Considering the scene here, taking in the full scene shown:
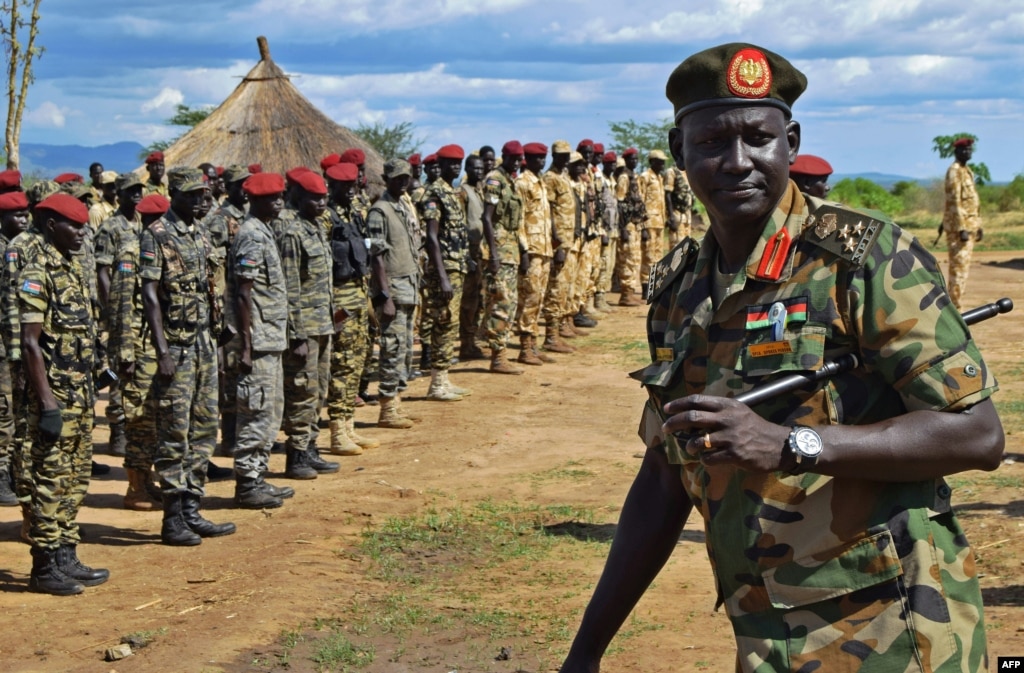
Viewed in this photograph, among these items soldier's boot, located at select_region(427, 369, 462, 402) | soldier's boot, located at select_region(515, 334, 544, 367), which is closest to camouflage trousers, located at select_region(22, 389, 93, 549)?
soldier's boot, located at select_region(427, 369, 462, 402)

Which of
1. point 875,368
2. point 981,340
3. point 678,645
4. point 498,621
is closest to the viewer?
point 875,368

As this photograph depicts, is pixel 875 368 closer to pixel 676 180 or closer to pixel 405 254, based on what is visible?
pixel 405 254

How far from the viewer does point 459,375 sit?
Answer: 12547 mm

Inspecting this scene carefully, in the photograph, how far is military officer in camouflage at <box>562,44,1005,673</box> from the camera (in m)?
1.90

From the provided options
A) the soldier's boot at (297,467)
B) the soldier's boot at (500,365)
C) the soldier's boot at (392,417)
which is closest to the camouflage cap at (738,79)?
the soldier's boot at (297,467)

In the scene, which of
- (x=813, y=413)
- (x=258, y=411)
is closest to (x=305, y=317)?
(x=258, y=411)

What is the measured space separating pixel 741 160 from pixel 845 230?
225 millimetres

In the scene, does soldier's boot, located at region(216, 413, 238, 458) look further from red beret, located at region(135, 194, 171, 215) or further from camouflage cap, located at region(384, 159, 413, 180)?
red beret, located at region(135, 194, 171, 215)

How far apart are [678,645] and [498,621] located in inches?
34.3

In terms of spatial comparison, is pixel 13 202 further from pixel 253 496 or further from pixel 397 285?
pixel 397 285

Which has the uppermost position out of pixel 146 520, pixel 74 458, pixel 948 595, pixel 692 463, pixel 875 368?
pixel 875 368

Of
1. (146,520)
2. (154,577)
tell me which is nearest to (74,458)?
(154,577)

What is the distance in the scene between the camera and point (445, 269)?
11.2 m

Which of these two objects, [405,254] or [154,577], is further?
[405,254]
